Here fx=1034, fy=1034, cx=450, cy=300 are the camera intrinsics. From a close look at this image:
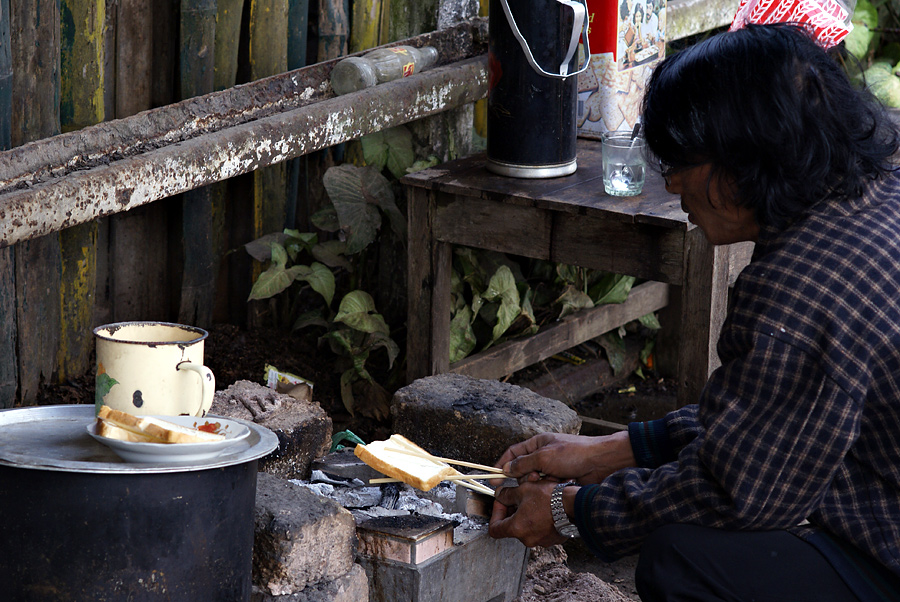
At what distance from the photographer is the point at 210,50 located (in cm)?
292

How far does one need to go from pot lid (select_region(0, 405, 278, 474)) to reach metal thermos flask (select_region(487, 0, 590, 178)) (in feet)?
4.55

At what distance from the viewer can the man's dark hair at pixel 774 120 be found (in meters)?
1.67

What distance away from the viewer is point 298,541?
1.95 meters

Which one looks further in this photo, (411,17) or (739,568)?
(411,17)

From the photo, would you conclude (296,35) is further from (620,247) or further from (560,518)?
(560,518)

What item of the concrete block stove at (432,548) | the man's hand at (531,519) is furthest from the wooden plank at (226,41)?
the man's hand at (531,519)

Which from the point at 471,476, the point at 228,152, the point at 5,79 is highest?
the point at 5,79

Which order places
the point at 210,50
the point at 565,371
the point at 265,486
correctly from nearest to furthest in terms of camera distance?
the point at 265,486
the point at 210,50
the point at 565,371

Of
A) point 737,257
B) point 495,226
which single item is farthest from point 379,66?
point 737,257

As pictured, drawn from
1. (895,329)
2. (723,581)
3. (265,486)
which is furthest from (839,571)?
(265,486)

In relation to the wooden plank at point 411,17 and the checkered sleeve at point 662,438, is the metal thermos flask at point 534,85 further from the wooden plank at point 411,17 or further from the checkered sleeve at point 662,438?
the checkered sleeve at point 662,438

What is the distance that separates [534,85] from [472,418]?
0.95 m

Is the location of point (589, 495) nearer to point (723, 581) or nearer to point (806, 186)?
point (723, 581)

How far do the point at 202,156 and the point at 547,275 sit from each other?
65.5 inches
